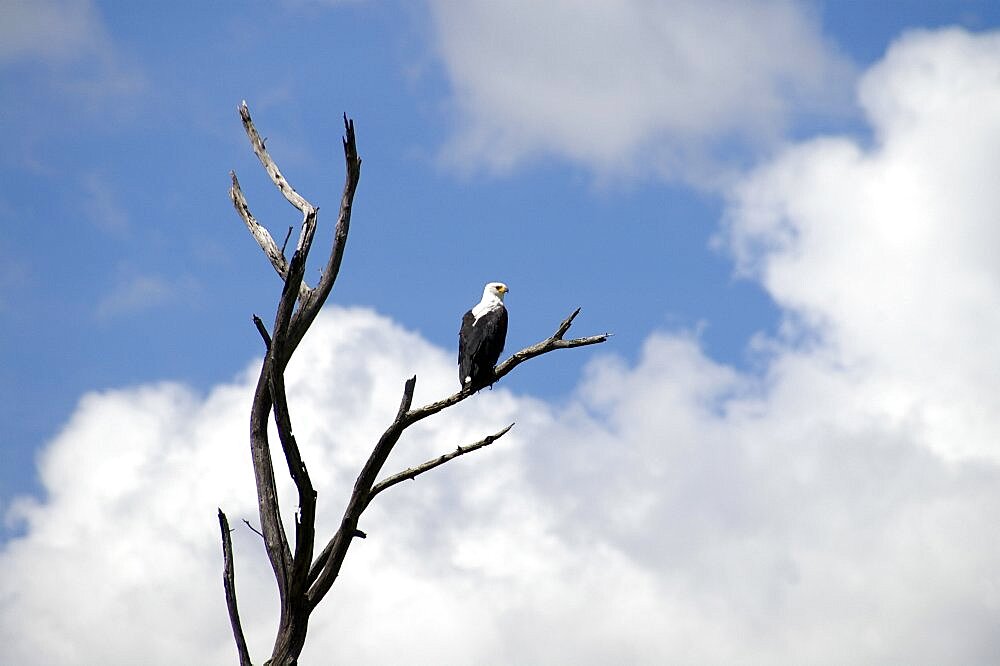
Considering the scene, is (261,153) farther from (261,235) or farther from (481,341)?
(481,341)

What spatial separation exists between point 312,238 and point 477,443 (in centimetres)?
204

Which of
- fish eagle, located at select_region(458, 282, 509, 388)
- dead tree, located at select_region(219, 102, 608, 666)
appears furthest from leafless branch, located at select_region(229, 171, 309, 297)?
fish eagle, located at select_region(458, 282, 509, 388)

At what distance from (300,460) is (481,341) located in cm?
327

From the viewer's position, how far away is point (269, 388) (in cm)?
942

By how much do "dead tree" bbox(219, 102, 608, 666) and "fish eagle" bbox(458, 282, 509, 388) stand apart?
1722mm

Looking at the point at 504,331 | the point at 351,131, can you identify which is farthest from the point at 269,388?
the point at 504,331

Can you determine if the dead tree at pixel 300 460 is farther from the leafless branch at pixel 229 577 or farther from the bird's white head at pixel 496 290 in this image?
the bird's white head at pixel 496 290

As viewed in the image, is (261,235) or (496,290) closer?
(261,235)

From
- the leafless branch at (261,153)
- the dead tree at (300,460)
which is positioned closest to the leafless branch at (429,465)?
the dead tree at (300,460)

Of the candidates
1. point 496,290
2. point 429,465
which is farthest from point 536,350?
point 496,290

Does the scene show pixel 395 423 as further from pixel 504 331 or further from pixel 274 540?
pixel 504 331

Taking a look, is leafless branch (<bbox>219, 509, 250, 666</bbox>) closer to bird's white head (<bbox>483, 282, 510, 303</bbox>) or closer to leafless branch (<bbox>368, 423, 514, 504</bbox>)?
leafless branch (<bbox>368, 423, 514, 504</bbox>)

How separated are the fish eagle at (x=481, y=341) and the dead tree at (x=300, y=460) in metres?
1.72

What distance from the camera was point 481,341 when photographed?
11.9m
